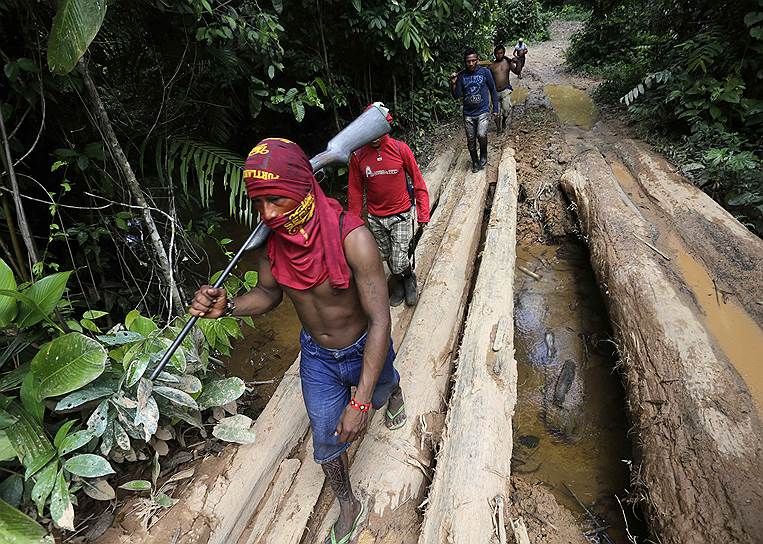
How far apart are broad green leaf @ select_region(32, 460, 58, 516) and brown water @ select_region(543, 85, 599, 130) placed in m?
9.06

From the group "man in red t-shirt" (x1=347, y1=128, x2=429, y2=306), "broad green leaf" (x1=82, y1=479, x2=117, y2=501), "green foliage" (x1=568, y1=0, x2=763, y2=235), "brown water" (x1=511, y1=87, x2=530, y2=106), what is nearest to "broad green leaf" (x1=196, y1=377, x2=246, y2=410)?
"broad green leaf" (x1=82, y1=479, x2=117, y2=501)

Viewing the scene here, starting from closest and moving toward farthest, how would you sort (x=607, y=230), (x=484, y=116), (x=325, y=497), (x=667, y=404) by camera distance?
(x=325, y=497) → (x=667, y=404) → (x=607, y=230) → (x=484, y=116)

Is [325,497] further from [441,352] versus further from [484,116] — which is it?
[484,116]

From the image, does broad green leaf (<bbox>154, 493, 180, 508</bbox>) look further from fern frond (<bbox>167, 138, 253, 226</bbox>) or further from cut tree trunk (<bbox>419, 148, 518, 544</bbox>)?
fern frond (<bbox>167, 138, 253, 226</bbox>)

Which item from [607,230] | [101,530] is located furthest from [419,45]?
[101,530]

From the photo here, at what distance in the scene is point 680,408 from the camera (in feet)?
8.23

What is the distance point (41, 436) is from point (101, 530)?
560mm

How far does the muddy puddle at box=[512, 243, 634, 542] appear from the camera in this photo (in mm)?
2924

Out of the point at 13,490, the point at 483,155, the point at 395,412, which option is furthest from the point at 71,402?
the point at 483,155

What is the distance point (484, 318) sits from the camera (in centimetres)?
325

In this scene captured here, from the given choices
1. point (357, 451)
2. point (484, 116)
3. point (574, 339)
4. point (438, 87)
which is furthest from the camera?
point (438, 87)

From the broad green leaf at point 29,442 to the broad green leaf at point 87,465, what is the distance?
8 cm

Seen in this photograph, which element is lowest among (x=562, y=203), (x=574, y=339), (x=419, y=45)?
(x=574, y=339)

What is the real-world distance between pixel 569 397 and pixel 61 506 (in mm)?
3513
